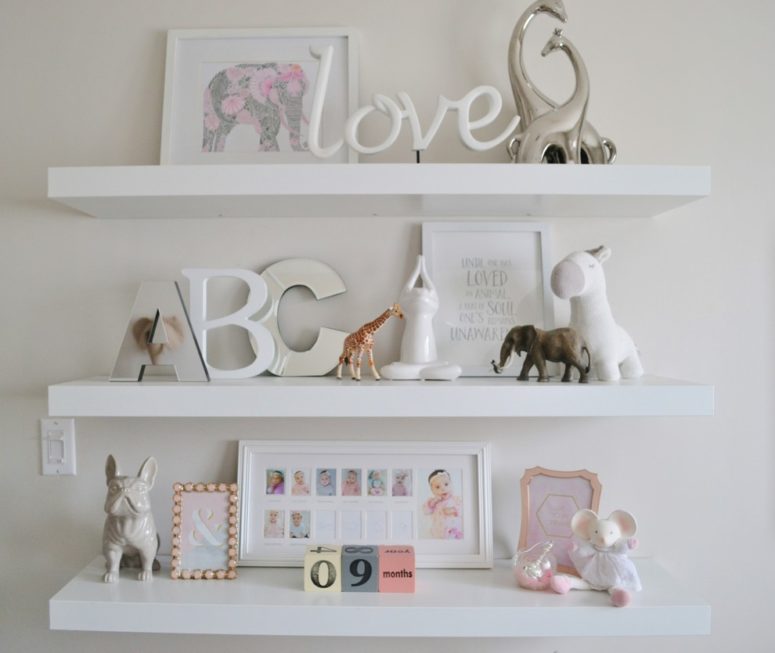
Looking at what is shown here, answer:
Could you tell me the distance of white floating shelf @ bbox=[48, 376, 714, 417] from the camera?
1.26 metres

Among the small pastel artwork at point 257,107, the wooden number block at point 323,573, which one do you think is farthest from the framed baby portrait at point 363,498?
the small pastel artwork at point 257,107

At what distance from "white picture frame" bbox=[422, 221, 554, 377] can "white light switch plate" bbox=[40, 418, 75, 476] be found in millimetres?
793

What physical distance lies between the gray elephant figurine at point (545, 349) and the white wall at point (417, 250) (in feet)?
0.60

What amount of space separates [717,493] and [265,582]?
0.93 metres

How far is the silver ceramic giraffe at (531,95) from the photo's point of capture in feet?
4.58

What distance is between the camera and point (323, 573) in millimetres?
1312

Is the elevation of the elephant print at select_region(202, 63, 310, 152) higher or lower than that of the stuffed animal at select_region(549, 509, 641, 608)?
higher

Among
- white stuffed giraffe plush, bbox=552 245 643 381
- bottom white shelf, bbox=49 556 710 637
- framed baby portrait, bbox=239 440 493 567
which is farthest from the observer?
framed baby portrait, bbox=239 440 493 567

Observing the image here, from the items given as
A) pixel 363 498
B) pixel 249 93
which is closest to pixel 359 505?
pixel 363 498

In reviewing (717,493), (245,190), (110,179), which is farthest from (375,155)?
(717,493)

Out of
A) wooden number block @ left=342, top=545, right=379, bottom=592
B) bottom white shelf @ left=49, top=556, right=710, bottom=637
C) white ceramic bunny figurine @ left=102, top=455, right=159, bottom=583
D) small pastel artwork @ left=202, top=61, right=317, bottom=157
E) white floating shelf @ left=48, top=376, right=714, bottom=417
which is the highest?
small pastel artwork @ left=202, top=61, right=317, bottom=157

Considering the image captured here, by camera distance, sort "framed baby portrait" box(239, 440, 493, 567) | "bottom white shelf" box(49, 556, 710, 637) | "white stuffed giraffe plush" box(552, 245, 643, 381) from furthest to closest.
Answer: "framed baby portrait" box(239, 440, 493, 567)
"white stuffed giraffe plush" box(552, 245, 643, 381)
"bottom white shelf" box(49, 556, 710, 637)

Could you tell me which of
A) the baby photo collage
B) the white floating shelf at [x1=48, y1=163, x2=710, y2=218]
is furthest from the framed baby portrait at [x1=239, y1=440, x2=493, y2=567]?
the white floating shelf at [x1=48, y1=163, x2=710, y2=218]

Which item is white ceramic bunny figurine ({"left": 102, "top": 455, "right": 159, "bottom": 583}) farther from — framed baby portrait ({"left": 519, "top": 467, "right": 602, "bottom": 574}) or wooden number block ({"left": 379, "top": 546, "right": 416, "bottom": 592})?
framed baby portrait ({"left": 519, "top": 467, "right": 602, "bottom": 574})
